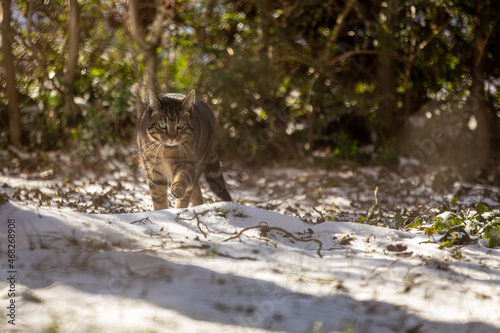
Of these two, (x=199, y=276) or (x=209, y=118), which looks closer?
(x=199, y=276)

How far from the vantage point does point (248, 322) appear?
215cm

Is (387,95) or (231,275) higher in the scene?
(387,95)

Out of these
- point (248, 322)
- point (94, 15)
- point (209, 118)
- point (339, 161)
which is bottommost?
point (248, 322)

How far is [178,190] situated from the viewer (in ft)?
14.1

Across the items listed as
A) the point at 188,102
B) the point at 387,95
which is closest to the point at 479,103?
the point at 387,95

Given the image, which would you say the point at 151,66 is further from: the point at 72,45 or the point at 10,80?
the point at 10,80

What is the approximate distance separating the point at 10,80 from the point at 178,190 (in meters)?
3.72

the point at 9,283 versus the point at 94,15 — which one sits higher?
the point at 94,15

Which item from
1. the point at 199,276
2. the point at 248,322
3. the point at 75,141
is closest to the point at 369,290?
the point at 248,322

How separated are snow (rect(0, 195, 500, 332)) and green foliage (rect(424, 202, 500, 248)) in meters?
0.09

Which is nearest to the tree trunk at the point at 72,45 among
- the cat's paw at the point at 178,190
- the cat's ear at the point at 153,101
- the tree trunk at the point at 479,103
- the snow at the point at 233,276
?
the cat's ear at the point at 153,101

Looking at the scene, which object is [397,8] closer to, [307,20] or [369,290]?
[307,20]

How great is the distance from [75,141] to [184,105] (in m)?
3.30

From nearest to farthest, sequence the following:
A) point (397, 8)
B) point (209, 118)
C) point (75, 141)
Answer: point (209, 118)
point (397, 8)
point (75, 141)
